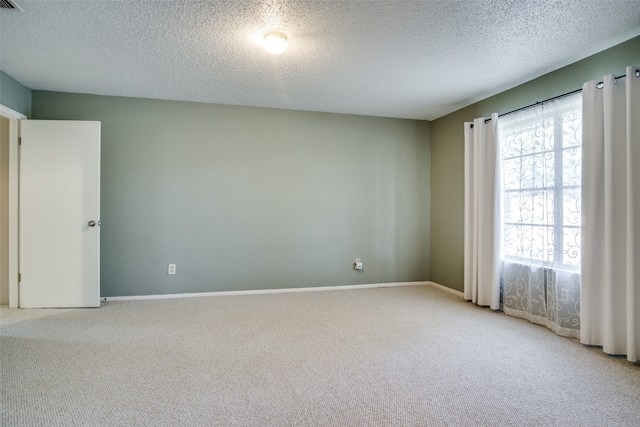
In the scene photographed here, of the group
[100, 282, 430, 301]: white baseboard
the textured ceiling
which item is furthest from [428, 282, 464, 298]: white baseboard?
the textured ceiling

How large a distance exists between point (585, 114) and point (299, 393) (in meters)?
3.03

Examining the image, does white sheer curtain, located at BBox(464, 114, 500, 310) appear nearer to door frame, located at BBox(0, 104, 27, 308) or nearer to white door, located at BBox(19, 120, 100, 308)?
white door, located at BBox(19, 120, 100, 308)

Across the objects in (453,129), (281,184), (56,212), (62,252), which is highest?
(453,129)

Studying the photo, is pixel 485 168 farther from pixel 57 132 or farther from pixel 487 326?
pixel 57 132

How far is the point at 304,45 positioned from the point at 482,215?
103 inches

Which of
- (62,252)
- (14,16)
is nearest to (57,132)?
(62,252)

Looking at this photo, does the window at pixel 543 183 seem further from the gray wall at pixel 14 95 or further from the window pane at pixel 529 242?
the gray wall at pixel 14 95

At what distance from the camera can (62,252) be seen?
11.8 feet

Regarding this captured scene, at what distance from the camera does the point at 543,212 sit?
125 inches

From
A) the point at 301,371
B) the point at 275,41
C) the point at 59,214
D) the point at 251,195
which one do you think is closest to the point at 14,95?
the point at 59,214

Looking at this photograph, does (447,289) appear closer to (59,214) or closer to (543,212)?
(543,212)

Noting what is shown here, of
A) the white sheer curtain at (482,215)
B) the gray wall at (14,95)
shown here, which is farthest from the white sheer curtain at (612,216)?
the gray wall at (14,95)

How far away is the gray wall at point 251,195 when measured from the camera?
3979 millimetres

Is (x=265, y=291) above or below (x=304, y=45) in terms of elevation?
below
